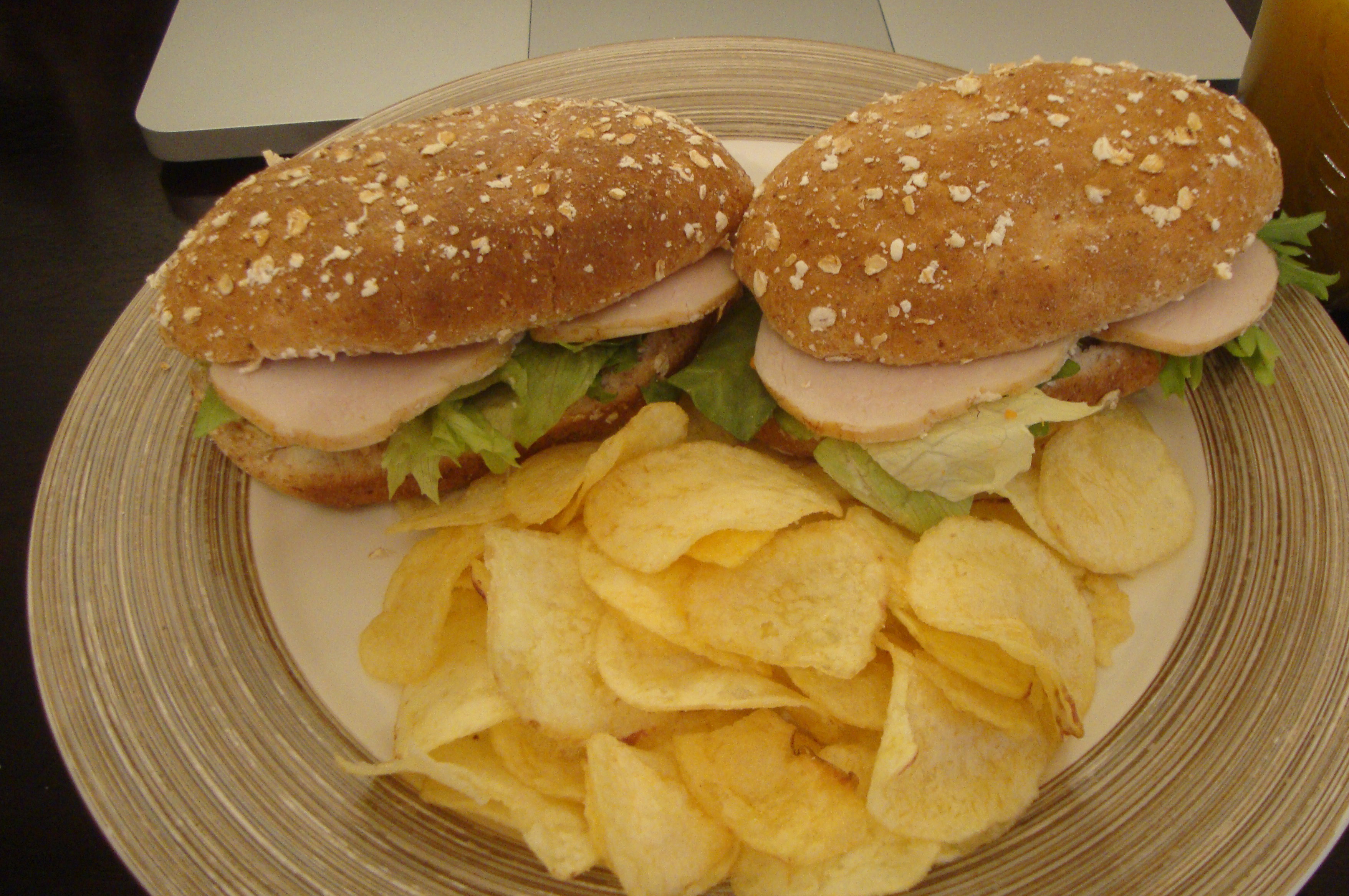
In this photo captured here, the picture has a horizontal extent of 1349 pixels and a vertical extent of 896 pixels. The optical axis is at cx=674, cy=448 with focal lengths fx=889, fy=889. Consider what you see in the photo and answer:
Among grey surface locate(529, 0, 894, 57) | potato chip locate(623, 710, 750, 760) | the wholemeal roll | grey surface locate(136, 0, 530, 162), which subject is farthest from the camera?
grey surface locate(529, 0, 894, 57)

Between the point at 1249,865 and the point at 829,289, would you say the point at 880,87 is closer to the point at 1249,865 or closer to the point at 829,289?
the point at 829,289

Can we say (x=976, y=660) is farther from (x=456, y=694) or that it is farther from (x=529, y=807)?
(x=456, y=694)

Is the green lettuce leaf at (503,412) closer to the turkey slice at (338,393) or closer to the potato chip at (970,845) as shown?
the turkey slice at (338,393)

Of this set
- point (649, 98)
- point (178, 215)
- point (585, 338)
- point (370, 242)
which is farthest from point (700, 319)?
point (178, 215)

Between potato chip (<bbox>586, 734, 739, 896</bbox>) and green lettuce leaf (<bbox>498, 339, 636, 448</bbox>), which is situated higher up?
green lettuce leaf (<bbox>498, 339, 636, 448</bbox>)

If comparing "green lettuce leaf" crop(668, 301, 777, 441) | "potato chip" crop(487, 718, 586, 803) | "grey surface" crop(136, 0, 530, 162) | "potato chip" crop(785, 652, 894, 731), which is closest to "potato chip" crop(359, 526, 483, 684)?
"potato chip" crop(487, 718, 586, 803)

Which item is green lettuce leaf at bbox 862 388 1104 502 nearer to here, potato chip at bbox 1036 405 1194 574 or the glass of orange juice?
potato chip at bbox 1036 405 1194 574

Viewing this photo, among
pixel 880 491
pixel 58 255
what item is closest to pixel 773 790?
pixel 880 491
